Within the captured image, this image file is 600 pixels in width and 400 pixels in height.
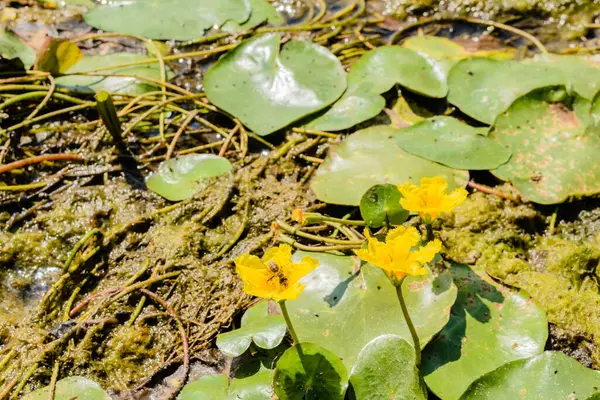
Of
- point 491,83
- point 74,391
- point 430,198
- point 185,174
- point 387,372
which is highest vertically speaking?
point 430,198

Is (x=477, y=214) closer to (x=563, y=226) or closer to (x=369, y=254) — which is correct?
→ (x=563, y=226)

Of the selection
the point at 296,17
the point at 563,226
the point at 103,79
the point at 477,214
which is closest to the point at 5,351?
the point at 103,79

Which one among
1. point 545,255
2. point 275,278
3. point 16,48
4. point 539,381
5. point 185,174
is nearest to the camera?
point 275,278

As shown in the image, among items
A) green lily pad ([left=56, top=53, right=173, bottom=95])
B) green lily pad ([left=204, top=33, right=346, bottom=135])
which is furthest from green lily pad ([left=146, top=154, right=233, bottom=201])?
green lily pad ([left=56, top=53, right=173, bottom=95])

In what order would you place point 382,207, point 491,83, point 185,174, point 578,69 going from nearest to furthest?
1. point 382,207
2. point 185,174
3. point 491,83
4. point 578,69

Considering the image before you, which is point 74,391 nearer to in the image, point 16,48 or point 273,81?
point 273,81

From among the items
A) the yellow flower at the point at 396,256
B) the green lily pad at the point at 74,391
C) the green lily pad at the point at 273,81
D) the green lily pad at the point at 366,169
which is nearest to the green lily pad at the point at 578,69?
the green lily pad at the point at 366,169

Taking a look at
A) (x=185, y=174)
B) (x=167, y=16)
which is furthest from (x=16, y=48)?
(x=185, y=174)

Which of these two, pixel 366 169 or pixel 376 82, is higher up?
pixel 376 82
